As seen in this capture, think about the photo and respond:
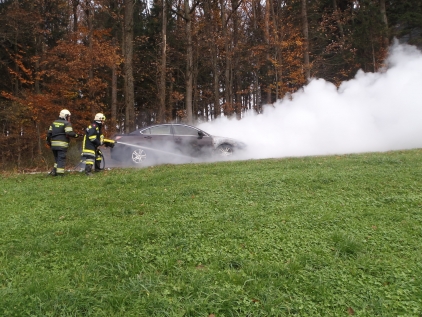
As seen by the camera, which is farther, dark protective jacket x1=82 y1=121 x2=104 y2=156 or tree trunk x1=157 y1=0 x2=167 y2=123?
tree trunk x1=157 y1=0 x2=167 y2=123

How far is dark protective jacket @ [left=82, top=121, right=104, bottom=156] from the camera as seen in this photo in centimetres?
896

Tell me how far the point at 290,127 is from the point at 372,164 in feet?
19.6

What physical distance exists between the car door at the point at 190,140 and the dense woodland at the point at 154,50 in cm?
539

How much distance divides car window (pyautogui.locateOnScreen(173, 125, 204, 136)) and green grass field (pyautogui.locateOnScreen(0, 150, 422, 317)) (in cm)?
580

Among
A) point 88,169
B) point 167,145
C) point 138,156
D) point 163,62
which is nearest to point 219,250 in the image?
point 88,169

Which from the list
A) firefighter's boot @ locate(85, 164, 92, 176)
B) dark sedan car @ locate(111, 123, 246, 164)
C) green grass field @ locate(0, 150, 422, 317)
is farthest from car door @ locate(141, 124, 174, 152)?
green grass field @ locate(0, 150, 422, 317)

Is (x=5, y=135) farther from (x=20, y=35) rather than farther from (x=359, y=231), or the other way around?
(x=359, y=231)

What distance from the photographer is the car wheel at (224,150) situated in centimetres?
1257

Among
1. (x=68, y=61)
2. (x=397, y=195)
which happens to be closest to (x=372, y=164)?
(x=397, y=195)

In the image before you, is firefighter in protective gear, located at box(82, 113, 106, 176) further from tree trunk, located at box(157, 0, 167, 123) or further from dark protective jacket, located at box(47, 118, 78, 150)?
tree trunk, located at box(157, 0, 167, 123)

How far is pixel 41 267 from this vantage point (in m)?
3.44

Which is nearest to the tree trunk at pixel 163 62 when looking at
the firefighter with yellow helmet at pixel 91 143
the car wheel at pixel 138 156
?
the car wheel at pixel 138 156

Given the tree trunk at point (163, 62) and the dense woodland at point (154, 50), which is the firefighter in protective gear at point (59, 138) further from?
the tree trunk at point (163, 62)

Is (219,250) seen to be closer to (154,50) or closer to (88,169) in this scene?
(88,169)
